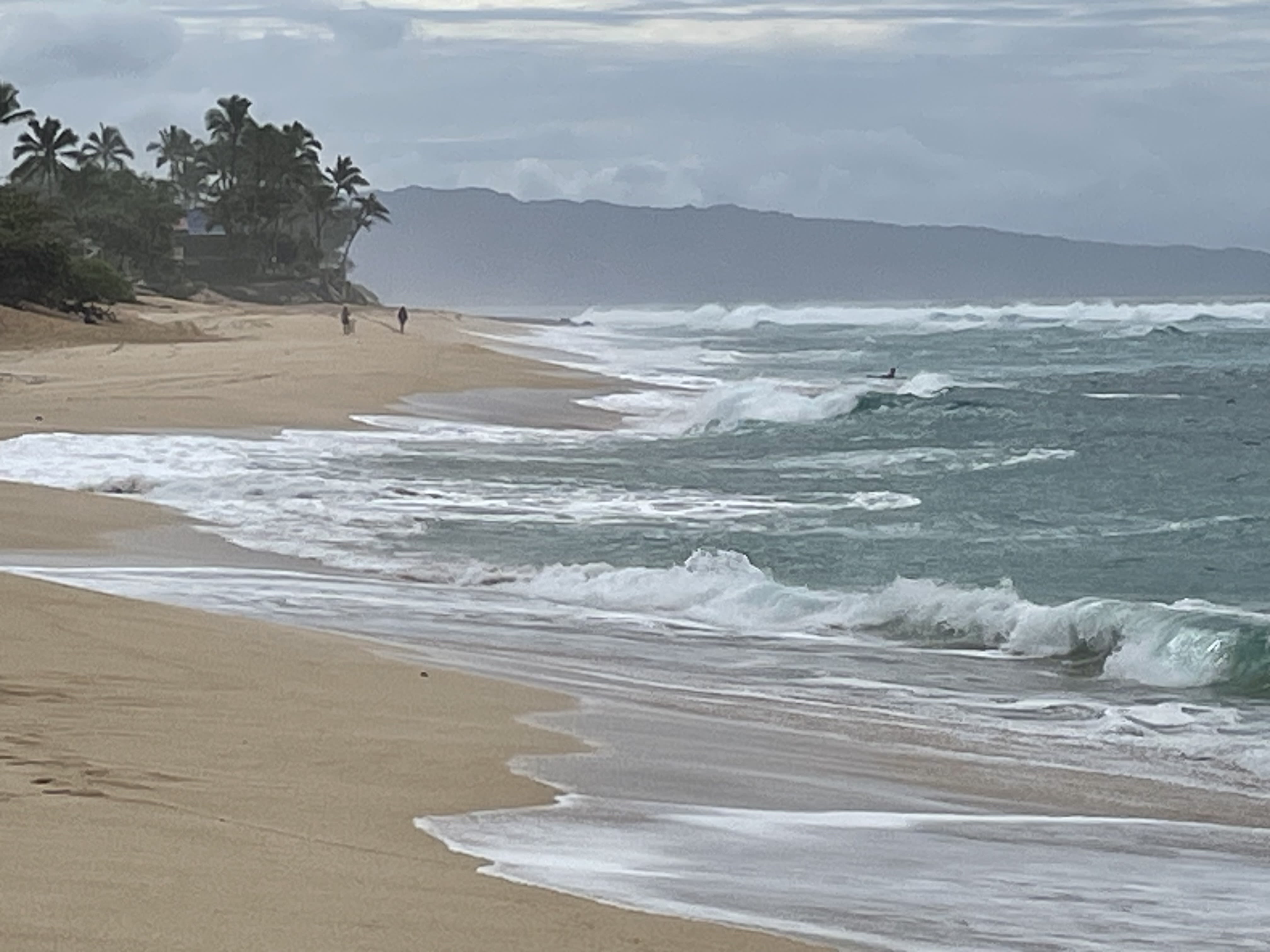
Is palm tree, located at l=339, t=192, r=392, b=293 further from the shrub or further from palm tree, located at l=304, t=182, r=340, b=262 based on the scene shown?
the shrub

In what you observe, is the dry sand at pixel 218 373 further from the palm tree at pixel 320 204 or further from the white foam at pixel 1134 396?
the palm tree at pixel 320 204

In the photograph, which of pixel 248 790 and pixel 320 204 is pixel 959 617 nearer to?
pixel 248 790

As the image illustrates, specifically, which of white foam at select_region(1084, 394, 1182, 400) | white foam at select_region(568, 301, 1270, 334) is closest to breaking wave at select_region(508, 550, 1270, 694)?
white foam at select_region(1084, 394, 1182, 400)

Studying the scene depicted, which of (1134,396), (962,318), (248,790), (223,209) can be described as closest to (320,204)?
(223,209)

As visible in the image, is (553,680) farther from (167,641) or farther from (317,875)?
(317,875)

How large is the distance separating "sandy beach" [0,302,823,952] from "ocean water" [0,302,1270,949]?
31cm

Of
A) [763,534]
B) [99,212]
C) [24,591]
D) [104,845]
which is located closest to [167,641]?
[24,591]

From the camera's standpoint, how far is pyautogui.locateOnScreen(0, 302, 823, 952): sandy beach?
445 cm

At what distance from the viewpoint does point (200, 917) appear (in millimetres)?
4359

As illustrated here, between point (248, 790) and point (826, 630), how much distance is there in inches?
280

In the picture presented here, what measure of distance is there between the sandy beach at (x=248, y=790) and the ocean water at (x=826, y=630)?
1.02 feet

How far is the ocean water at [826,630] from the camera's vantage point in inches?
233

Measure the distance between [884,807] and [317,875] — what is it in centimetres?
281

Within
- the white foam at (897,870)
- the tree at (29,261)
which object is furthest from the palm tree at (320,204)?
the white foam at (897,870)
